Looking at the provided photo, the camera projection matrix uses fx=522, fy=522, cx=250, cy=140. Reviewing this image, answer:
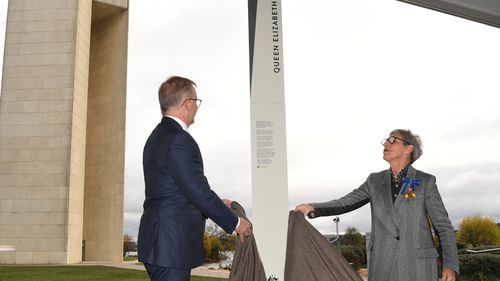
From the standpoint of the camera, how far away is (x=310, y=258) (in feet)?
7.16

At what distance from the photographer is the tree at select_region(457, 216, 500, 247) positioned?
661cm

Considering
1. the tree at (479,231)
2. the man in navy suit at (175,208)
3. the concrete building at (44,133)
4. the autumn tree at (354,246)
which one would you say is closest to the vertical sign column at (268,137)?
the autumn tree at (354,246)

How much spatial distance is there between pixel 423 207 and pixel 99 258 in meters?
14.0

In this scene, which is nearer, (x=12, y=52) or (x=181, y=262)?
(x=181, y=262)

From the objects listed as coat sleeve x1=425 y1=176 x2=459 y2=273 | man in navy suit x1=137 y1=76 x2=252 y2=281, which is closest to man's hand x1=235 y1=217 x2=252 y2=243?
man in navy suit x1=137 y1=76 x2=252 y2=281

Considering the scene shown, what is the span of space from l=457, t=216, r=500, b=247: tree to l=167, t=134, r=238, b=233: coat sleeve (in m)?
5.71

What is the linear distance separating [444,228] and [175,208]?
3.42 feet

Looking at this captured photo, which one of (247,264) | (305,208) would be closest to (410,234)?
(305,208)

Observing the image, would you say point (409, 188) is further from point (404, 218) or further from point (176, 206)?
point (176, 206)

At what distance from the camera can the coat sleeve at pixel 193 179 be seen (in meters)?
1.77

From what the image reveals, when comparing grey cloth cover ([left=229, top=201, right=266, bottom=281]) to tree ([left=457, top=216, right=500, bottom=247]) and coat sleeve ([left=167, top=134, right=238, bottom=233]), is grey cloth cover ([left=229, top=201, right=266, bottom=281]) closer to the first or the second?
coat sleeve ([left=167, top=134, right=238, bottom=233])

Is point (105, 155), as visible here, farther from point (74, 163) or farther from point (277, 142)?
point (277, 142)

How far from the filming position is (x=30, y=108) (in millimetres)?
12617

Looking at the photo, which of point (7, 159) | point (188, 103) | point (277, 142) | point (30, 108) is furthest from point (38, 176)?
point (188, 103)
